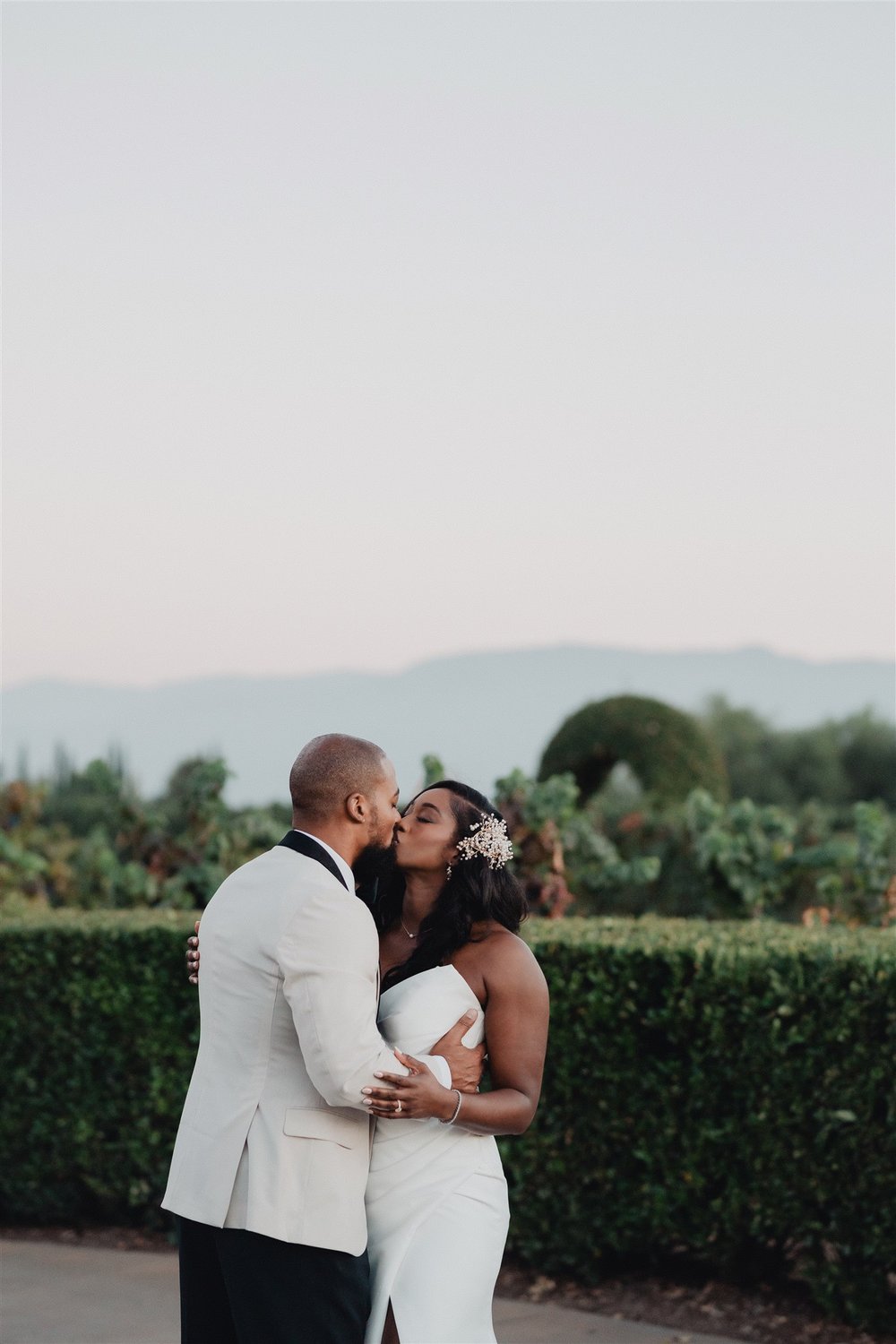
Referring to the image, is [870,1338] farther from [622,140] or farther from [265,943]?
[622,140]

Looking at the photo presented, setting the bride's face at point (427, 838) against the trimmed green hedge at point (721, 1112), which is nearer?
the bride's face at point (427, 838)

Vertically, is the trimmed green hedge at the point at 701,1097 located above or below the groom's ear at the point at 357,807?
below

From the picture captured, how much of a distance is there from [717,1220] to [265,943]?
320 cm

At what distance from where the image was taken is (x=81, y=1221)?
283 inches

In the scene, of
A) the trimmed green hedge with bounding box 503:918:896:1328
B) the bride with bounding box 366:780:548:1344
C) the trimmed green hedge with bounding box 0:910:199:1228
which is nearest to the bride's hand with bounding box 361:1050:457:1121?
the bride with bounding box 366:780:548:1344

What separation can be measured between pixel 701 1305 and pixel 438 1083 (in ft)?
9.95

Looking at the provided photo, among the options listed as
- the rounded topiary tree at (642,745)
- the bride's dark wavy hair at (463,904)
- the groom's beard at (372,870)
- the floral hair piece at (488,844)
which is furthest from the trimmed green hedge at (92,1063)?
the rounded topiary tree at (642,745)

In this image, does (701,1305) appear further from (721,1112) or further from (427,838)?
(427,838)

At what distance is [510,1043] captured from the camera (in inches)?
141

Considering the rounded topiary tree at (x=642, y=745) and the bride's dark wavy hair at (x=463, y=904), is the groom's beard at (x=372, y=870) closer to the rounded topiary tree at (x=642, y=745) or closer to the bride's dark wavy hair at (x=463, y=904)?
the bride's dark wavy hair at (x=463, y=904)

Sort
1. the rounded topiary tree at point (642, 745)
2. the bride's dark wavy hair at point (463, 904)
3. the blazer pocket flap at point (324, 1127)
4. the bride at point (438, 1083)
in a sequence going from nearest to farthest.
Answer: the blazer pocket flap at point (324, 1127), the bride at point (438, 1083), the bride's dark wavy hair at point (463, 904), the rounded topiary tree at point (642, 745)

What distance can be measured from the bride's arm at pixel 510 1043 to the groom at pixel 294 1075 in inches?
10.1

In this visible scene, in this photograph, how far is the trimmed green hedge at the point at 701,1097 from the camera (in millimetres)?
5320

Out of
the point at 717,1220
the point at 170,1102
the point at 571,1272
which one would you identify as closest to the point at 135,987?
the point at 170,1102
